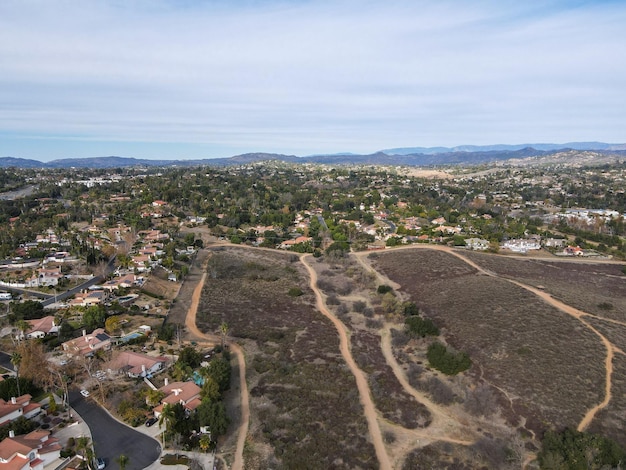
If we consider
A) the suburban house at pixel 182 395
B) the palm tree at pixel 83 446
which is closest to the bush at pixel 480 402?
the suburban house at pixel 182 395

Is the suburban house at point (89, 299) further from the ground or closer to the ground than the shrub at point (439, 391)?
further from the ground

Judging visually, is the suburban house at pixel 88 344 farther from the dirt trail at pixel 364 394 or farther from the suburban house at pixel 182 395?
the dirt trail at pixel 364 394

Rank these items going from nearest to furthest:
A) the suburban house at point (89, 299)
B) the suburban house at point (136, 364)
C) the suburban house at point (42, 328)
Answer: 1. the suburban house at point (136, 364)
2. the suburban house at point (42, 328)
3. the suburban house at point (89, 299)

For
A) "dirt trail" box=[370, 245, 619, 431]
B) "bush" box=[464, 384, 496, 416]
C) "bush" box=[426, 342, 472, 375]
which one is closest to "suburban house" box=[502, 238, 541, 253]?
"dirt trail" box=[370, 245, 619, 431]

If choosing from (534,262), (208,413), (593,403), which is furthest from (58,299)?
(534,262)

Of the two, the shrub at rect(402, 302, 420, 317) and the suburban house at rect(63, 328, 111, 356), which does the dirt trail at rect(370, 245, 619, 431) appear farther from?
the suburban house at rect(63, 328, 111, 356)

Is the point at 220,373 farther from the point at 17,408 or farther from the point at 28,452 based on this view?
the point at 17,408
